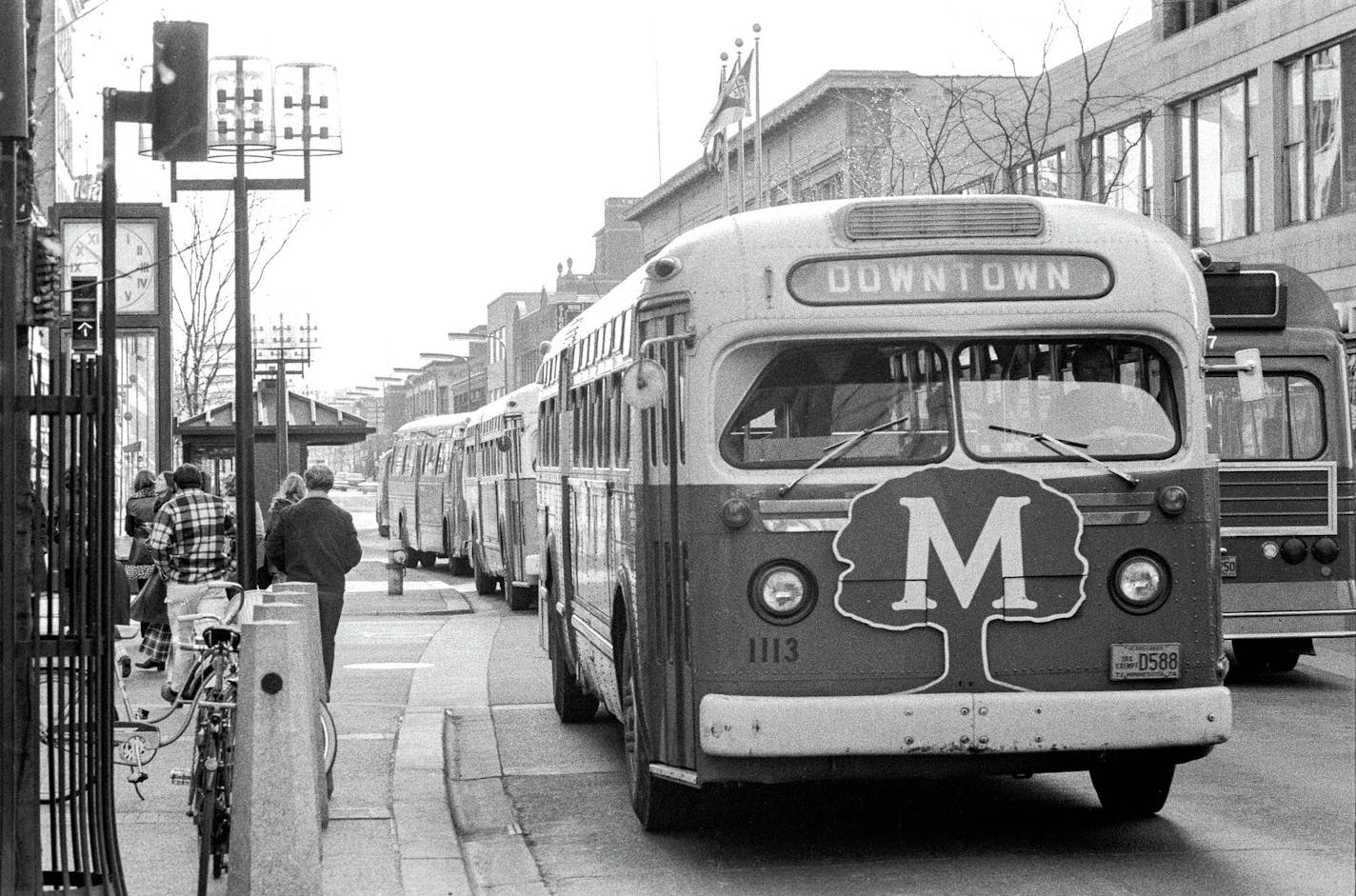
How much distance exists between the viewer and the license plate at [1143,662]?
8.28 m

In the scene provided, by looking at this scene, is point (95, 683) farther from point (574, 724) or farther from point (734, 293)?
point (574, 724)

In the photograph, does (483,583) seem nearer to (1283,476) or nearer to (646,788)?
(1283,476)

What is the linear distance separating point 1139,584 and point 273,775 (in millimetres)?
3519

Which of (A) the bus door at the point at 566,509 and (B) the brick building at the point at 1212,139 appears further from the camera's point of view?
(B) the brick building at the point at 1212,139

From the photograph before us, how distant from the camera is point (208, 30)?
9109mm

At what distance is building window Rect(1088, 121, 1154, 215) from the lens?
35250 millimetres

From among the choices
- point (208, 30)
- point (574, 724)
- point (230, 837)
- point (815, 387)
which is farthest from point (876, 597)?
point (574, 724)

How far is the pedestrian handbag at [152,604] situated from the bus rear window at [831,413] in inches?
371

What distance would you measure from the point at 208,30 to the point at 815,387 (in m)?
3.16

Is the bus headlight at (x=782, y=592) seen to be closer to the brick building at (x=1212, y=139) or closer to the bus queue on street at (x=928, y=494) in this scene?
the bus queue on street at (x=928, y=494)

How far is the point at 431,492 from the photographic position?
1641 inches

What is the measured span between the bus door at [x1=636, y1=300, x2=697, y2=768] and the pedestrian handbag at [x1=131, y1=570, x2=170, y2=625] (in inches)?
341

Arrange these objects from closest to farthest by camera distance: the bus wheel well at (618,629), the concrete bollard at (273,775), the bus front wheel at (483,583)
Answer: the concrete bollard at (273,775) → the bus wheel well at (618,629) → the bus front wheel at (483,583)

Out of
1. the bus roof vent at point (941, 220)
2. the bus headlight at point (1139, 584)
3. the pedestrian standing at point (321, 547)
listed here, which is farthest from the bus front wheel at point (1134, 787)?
the pedestrian standing at point (321, 547)
